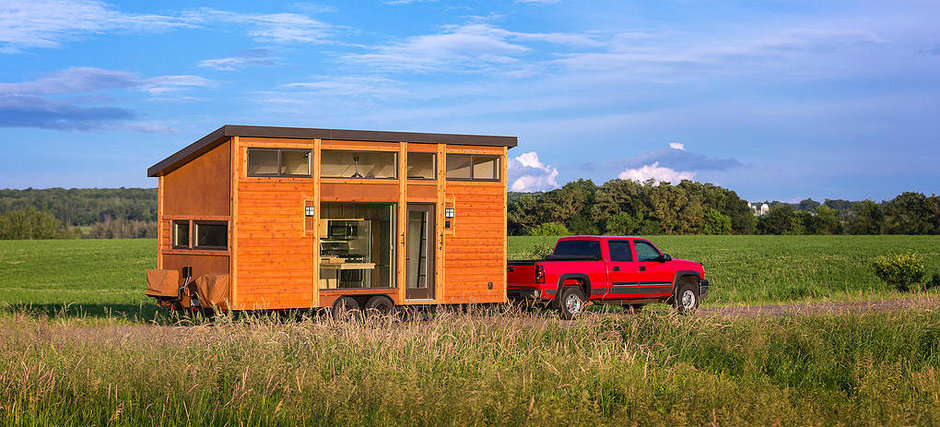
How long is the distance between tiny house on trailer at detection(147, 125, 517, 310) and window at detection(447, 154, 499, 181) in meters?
0.02

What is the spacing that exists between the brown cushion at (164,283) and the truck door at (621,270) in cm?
855

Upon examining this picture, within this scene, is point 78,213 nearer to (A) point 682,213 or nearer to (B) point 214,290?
(A) point 682,213

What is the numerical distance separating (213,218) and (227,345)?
6652 mm

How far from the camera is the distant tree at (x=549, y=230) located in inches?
3115

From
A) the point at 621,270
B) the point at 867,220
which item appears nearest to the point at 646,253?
the point at 621,270

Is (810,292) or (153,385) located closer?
(153,385)

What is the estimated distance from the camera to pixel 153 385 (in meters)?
8.38

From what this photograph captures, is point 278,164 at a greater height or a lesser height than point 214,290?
greater

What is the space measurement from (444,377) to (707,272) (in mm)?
30246

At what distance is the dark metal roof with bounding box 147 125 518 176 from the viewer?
15352mm

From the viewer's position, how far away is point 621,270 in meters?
19.3

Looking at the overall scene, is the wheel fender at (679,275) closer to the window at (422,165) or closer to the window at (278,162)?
the window at (422,165)

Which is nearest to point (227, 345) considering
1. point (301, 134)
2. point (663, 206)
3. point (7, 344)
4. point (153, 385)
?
point (153, 385)

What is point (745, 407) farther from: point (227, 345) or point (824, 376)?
point (227, 345)
